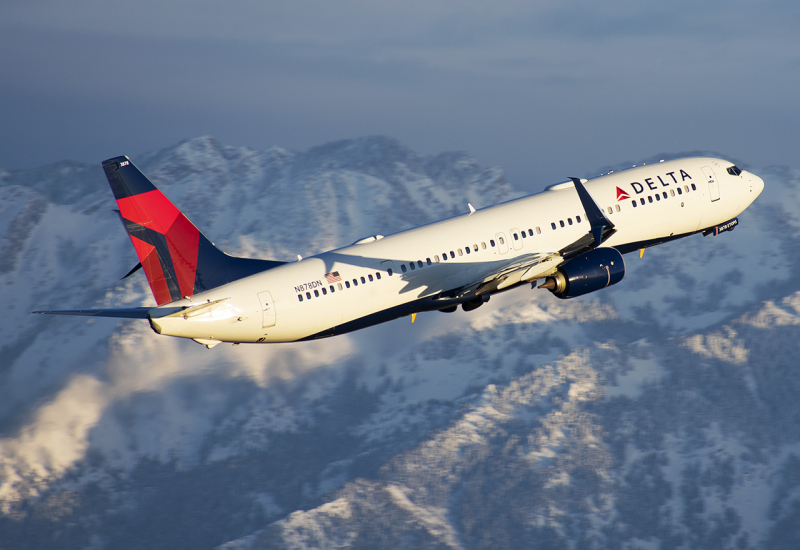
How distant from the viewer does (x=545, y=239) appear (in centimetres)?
4712

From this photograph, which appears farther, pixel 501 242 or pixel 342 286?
pixel 501 242

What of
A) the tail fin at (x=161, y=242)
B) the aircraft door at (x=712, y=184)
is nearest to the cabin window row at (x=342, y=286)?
the tail fin at (x=161, y=242)

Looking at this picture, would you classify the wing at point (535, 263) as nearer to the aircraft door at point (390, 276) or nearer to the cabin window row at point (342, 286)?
the aircraft door at point (390, 276)

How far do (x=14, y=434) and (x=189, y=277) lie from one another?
17533 cm

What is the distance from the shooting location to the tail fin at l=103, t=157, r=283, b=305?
140ft

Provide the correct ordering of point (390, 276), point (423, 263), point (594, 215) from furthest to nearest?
point (594, 215), point (423, 263), point (390, 276)

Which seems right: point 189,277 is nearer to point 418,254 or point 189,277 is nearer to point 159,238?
point 159,238

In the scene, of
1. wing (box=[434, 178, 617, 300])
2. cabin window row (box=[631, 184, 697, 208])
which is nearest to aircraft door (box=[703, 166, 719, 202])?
cabin window row (box=[631, 184, 697, 208])

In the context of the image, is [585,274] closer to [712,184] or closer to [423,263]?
[423,263]

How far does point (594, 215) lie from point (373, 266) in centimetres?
1316

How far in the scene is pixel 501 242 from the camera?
45.9 meters

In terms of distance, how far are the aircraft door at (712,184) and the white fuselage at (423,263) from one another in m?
1.55

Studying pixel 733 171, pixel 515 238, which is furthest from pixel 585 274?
pixel 733 171

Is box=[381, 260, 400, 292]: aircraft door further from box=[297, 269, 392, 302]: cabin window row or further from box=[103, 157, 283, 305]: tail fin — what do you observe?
box=[103, 157, 283, 305]: tail fin
